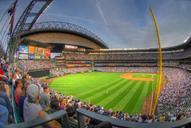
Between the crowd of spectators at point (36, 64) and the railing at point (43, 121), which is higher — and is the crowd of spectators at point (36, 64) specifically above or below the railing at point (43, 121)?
above

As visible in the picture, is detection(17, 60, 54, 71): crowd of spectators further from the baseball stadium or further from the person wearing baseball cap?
the person wearing baseball cap

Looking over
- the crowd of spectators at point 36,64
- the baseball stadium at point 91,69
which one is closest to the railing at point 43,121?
the baseball stadium at point 91,69

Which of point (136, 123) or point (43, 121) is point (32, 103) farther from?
point (136, 123)

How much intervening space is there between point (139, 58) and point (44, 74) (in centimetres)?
3431

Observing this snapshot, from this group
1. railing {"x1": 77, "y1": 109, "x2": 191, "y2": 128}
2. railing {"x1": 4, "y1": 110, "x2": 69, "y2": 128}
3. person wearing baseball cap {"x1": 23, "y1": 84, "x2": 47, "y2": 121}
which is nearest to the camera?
railing {"x1": 77, "y1": 109, "x2": 191, "y2": 128}

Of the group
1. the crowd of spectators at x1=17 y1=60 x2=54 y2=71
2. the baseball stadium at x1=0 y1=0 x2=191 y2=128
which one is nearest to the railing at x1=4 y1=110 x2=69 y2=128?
the baseball stadium at x1=0 y1=0 x2=191 y2=128

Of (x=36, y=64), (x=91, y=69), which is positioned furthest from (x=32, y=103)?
(x=91, y=69)

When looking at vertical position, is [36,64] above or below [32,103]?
above

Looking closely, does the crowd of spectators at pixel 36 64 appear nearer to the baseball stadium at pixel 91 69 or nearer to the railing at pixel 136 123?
the baseball stadium at pixel 91 69

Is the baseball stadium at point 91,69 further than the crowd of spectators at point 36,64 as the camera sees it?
No

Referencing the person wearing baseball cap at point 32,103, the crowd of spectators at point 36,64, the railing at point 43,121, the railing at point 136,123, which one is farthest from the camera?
the crowd of spectators at point 36,64

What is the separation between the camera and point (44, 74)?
1323 inches

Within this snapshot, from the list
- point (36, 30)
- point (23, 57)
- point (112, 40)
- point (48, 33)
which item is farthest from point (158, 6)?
point (48, 33)

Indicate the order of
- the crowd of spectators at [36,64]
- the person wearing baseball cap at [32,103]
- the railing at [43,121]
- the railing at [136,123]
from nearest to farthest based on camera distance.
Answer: the railing at [136,123]
the railing at [43,121]
the person wearing baseball cap at [32,103]
the crowd of spectators at [36,64]
